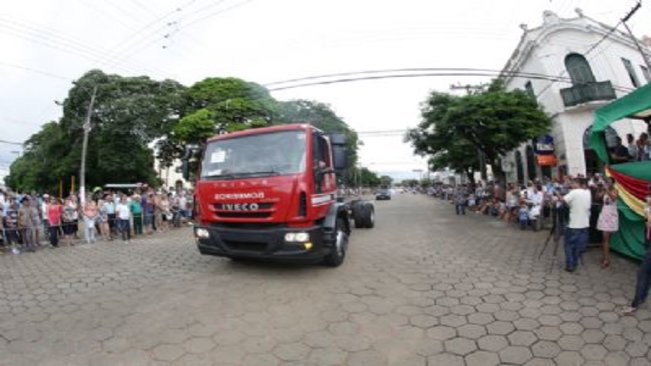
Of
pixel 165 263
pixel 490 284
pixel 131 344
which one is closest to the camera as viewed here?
pixel 131 344

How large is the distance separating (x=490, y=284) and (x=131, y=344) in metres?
4.94

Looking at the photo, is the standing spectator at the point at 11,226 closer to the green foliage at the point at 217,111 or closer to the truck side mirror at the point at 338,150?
the truck side mirror at the point at 338,150

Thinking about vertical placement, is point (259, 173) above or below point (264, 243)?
above

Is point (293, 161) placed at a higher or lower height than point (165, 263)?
higher

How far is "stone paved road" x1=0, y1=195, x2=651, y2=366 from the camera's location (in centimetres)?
360

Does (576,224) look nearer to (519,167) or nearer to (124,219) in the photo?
(124,219)

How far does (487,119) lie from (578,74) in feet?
26.1

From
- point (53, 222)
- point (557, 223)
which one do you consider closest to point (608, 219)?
point (557, 223)

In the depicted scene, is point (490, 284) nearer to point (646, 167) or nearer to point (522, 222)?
point (646, 167)

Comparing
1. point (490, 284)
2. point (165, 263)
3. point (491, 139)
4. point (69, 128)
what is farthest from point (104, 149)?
point (490, 284)

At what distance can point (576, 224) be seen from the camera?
5.98 meters

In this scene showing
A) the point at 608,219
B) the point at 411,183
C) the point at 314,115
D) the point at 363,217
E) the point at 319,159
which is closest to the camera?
the point at 319,159

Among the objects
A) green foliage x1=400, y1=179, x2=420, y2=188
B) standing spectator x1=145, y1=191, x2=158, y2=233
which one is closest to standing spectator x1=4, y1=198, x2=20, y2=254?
standing spectator x1=145, y1=191, x2=158, y2=233

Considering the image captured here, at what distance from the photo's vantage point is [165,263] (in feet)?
25.0
